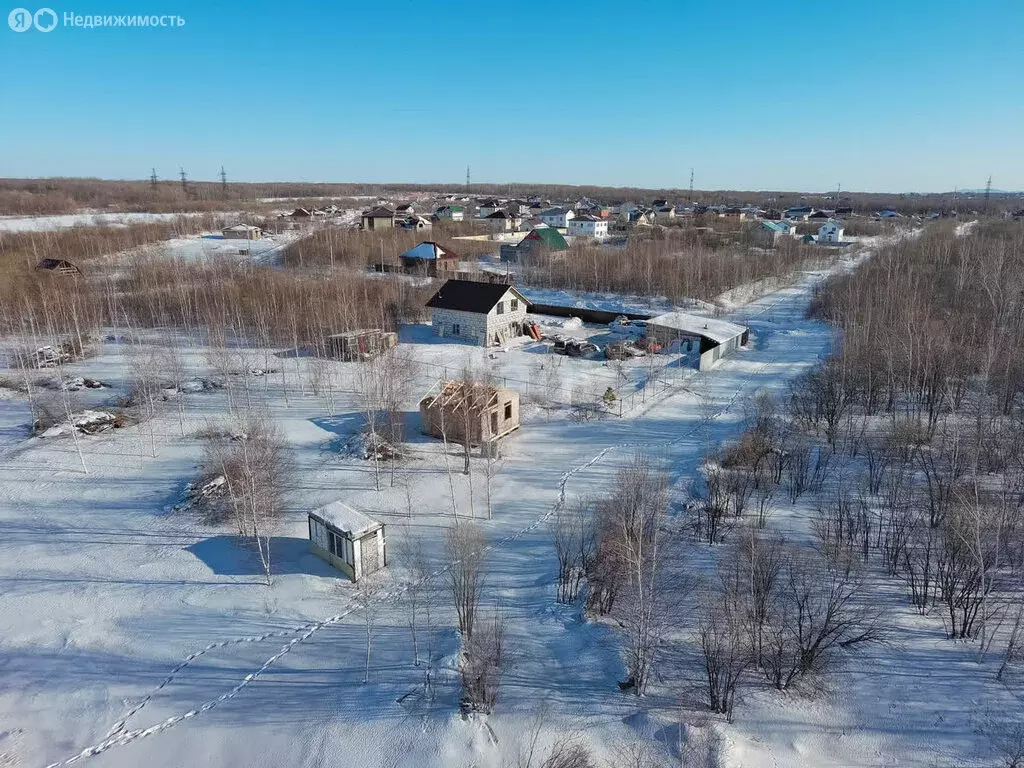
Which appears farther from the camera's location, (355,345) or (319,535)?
(355,345)

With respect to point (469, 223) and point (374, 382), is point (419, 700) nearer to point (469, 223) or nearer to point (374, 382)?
point (374, 382)

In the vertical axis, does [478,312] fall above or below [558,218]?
below

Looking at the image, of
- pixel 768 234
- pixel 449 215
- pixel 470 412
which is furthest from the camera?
pixel 449 215

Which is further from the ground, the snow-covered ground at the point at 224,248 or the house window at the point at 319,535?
the snow-covered ground at the point at 224,248

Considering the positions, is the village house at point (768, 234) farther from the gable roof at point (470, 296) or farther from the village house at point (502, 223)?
the gable roof at point (470, 296)

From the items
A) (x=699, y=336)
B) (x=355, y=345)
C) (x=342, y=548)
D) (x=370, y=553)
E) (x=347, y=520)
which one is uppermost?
(x=355, y=345)

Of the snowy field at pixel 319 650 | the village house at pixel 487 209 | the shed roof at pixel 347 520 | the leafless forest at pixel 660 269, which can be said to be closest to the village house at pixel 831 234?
the leafless forest at pixel 660 269

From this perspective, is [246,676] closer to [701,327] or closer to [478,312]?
[478,312]

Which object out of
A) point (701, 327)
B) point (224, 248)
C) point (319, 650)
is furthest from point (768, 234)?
point (319, 650)
